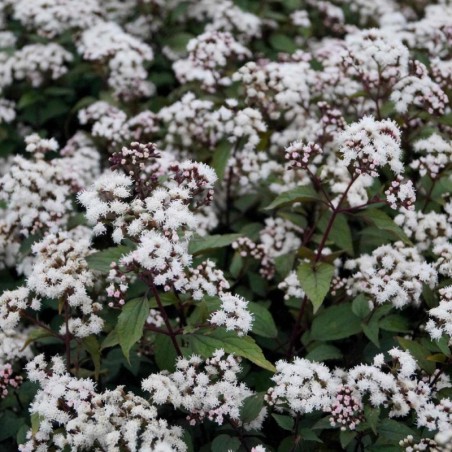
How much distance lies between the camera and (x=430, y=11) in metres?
7.64

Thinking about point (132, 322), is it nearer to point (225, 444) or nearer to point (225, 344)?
point (225, 344)

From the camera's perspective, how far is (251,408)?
384cm

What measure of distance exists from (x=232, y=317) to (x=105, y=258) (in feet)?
3.00

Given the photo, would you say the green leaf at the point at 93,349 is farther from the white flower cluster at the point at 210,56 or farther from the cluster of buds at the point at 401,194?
the white flower cluster at the point at 210,56

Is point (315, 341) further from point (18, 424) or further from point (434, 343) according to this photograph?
point (18, 424)

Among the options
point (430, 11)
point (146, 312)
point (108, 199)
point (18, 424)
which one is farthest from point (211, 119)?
point (430, 11)

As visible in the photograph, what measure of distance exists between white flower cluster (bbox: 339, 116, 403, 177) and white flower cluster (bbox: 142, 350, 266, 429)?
146cm

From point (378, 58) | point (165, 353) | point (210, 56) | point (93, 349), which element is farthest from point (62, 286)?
point (378, 58)

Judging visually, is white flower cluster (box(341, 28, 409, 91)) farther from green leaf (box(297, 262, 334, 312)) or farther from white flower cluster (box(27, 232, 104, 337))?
white flower cluster (box(27, 232, 104, 337))

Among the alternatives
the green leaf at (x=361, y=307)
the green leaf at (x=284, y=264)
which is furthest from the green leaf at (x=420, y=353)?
the green leaf at (x=284, y=264)

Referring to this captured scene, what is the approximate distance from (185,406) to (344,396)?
925 millimetres

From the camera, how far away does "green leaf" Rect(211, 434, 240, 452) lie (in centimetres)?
369

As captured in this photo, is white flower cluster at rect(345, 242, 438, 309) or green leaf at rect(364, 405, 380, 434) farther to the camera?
white flower cluster at rect(345, 242, 438, 309)

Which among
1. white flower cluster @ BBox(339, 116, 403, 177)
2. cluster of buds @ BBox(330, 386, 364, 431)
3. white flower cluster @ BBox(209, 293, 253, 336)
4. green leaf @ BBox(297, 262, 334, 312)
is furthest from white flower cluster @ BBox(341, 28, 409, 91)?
cluster of buds @ BBox(330, 386, 364, 431)
